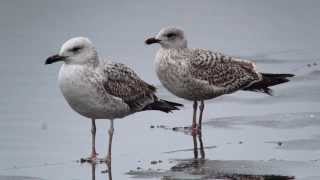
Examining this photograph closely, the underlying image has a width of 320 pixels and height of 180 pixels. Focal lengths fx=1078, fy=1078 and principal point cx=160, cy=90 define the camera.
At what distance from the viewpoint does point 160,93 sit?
16.7 m

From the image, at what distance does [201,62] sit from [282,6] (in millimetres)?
11207

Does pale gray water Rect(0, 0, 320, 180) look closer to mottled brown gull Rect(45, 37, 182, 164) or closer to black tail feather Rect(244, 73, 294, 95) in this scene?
black tail feather Rect(244, 73, 294, 95)

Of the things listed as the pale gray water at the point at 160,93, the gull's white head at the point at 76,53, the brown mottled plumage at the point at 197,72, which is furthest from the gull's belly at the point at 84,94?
the brown mottled plumage at the point at 197,72

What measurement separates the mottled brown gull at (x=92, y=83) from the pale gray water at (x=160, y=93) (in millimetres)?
543

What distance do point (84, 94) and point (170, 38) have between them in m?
2.82

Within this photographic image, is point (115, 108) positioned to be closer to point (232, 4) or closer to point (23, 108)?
point (23, 108)

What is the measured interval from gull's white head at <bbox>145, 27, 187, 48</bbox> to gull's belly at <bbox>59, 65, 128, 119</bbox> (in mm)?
2254

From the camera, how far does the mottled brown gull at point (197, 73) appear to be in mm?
14172

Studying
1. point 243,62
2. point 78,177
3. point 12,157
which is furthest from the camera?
point 243,62

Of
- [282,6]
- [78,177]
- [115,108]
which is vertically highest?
[282,6]

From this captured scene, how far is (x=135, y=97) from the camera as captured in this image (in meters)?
13.0

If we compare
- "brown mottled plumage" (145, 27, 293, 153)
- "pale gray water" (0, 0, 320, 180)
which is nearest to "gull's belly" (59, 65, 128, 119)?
"pale gray water" (0, 0, 320, 180)

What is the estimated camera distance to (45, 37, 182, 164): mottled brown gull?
39.2 ft

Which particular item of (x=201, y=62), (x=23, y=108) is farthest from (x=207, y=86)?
(x=23, y=108)
